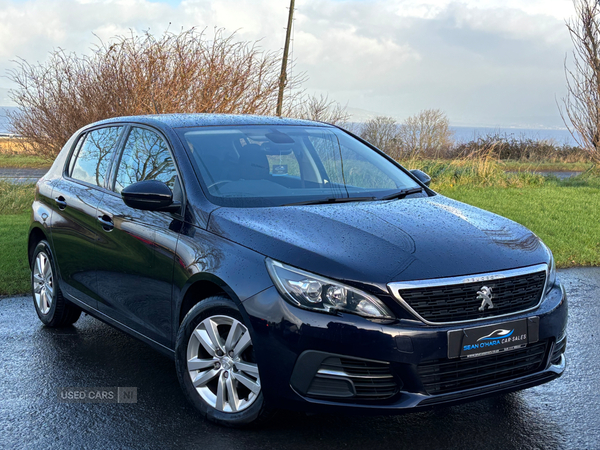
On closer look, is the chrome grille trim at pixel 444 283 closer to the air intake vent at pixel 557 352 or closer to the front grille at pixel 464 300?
the front grille at pixel 464 300

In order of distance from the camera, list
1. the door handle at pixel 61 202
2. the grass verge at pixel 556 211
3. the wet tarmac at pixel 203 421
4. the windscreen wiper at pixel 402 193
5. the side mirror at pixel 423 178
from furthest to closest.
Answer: the grass verge at pixel 556 211, the door handle at pixel 61 202, the side mirror at pixel 423 178, the windscreen wiper at pixel 402 193, the wet tarmac at pixel 203 421

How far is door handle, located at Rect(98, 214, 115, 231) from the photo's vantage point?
14.6 ft

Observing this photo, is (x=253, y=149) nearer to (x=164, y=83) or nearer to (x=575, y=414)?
(x=575, y=414)

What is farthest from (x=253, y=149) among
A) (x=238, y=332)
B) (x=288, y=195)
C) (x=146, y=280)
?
(x=238, y=332)

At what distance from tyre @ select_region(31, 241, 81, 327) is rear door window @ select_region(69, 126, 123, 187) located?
723mm

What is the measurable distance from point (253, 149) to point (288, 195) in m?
0.53

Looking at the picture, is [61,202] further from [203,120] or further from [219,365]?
[219,365]

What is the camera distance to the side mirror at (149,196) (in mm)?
3840

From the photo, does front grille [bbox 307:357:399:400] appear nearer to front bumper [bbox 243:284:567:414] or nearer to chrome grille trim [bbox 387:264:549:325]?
front bumper [bbox 243:284:567:414]

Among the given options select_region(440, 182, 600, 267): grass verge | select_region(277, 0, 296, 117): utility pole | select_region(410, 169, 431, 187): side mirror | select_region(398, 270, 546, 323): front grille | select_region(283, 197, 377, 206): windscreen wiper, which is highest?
select_region(277, 0, 296, 117): utility pole

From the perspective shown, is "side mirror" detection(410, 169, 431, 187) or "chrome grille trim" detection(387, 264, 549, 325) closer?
"chrome grille trim" detection(387, 264, 549, 325)

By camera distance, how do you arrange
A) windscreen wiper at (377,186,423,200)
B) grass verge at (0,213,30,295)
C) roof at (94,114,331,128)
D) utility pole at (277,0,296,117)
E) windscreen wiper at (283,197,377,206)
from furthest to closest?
utility pole at (277,0,296,117) → grass verge at (0,213,30,295) → roof at (94,114,331,128) → windscreen wiper at (377,186,423,200) → windscreen wiper at (283,197,377,206)

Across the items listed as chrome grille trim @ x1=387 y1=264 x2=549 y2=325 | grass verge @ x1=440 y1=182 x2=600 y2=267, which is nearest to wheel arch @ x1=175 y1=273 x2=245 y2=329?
chrome grille trim @ x1=387 y1=264 x2=549 y2=325

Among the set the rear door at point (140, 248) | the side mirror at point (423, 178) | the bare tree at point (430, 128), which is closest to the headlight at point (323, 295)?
the rear door at point (140, 248)
